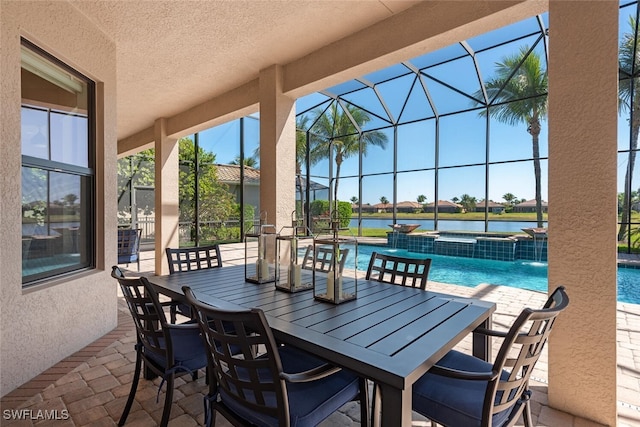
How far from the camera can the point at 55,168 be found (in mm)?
2828

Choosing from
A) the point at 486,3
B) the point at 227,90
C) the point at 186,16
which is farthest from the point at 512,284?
the point at 186,16

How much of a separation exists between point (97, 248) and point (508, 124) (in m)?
11.3

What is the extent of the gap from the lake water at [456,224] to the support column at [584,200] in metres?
8.06

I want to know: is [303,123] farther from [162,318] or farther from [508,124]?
[162,318]

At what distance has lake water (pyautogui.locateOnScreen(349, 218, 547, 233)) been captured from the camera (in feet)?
32.0

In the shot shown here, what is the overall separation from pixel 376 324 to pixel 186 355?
1126 mm

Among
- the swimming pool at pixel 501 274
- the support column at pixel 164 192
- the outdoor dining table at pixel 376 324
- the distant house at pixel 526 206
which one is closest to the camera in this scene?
the outdoor dining table at pixel 376 324

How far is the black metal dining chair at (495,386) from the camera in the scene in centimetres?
121

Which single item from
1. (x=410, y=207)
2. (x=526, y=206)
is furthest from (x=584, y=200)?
(x=410, y=207)

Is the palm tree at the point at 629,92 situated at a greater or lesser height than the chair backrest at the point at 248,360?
greater

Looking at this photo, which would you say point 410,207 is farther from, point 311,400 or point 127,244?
point 311,400

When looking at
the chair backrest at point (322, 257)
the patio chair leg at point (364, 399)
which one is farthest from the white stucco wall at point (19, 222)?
the patio chair leg at point (364, 399)

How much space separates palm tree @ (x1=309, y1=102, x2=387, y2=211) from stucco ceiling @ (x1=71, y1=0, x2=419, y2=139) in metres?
6.76

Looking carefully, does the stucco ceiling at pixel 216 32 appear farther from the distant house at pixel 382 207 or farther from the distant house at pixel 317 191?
the distant house at pixel 382 207
